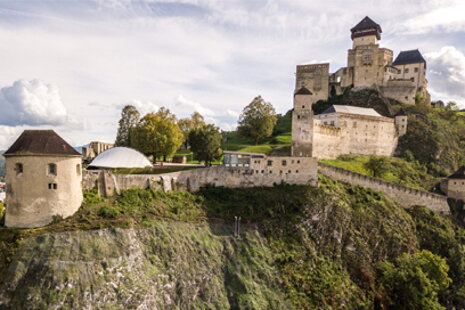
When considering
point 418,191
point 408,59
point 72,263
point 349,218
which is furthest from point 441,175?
point 72,263

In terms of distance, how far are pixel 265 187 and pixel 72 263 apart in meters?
22.2

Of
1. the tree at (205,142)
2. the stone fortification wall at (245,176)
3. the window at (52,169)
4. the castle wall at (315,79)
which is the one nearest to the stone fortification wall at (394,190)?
the stone fortification wall at (245,176)

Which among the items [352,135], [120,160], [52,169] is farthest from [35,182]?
[352,135]

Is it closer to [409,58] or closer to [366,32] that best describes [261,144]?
[366,32]

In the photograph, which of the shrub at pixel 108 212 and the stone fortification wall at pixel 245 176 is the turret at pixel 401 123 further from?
the shrub at pixel 108 212

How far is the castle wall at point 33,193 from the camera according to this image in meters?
23.8

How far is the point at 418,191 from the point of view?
143ft

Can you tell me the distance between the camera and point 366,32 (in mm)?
73125

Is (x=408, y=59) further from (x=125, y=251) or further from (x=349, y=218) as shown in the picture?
(x=125, y=251)

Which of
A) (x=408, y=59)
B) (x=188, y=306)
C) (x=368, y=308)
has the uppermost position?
(x=408, y=59)

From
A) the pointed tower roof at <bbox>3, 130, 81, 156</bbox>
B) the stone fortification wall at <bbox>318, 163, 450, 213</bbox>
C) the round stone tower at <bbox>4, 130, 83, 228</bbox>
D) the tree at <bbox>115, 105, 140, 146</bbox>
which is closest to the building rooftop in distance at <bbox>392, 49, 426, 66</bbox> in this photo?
the stone fortification wall at <bbox>318, 163, 450, 213</bbox>

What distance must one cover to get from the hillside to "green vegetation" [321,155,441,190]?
24.3 ft

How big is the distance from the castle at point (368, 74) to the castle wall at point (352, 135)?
16019mm

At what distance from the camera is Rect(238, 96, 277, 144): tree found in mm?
58606
